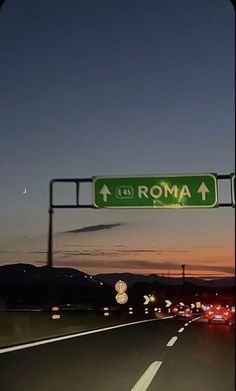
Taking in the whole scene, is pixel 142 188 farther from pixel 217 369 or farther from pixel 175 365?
pixel 217 369

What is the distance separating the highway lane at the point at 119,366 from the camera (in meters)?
10.5

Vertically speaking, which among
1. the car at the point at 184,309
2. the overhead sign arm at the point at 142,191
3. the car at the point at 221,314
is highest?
the overhead sign arm at the point at 142,191

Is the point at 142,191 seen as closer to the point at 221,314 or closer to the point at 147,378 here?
the point at 147,378

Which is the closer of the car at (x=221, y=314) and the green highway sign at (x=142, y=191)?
the car at (x=221, y=314)

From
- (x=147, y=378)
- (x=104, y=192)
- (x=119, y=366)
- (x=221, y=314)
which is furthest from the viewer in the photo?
(x=104, y=192)

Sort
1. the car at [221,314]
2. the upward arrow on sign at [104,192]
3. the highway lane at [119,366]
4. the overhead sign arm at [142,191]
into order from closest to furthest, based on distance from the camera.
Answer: the car at [221,314], the highway lane at [119,366], the overhead sign arm at [142,191], the upward arrow on sign at [104,192]

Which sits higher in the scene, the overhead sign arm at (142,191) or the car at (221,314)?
the overhead sign arm at (142,191)

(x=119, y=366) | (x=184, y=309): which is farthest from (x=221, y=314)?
(x=119, y=366)

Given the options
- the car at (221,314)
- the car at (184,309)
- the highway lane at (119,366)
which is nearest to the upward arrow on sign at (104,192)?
the car at (184,309)

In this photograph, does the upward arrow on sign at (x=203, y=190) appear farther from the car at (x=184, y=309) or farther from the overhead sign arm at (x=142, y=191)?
the car at (x=184, y=309)

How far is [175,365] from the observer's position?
13930 millimetres

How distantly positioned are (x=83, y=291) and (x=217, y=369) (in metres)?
89.9

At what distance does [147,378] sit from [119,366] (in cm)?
254

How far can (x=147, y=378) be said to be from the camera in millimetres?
11734
